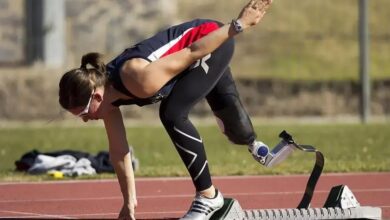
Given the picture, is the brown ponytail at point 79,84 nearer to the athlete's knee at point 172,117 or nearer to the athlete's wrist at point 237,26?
the athlete's knee at point 172,117

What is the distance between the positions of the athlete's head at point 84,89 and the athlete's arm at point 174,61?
0.19m

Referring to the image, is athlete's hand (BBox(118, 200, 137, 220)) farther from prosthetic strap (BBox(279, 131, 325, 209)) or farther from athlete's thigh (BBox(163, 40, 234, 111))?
prosthetic strap (BBox(279, 131, 325, 209))

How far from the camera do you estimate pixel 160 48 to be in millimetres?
7730

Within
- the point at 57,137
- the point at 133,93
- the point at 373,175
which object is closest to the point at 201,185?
the point at 133,93

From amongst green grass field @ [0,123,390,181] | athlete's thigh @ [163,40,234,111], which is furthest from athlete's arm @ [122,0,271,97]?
green grass field @ [0,123,390,181]

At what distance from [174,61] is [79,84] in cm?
65

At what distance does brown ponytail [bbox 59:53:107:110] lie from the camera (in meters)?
7.53

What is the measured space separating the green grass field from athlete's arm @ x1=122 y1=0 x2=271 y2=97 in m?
4.96

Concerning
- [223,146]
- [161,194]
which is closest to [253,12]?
[161,194]

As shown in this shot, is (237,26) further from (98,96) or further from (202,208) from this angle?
(202,208)

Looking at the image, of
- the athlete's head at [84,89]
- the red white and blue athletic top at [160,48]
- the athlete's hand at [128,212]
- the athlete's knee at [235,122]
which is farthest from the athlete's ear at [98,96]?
the athlete's knee at [235,122]

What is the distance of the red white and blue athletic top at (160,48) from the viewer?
7.65 metres

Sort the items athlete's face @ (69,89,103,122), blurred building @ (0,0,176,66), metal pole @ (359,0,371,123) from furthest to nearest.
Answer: blurred building @ (0,0,176,66), metal pole @ (359,0,371,123), athlete's face @ (69,89,103,122)

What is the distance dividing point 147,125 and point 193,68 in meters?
16.2
